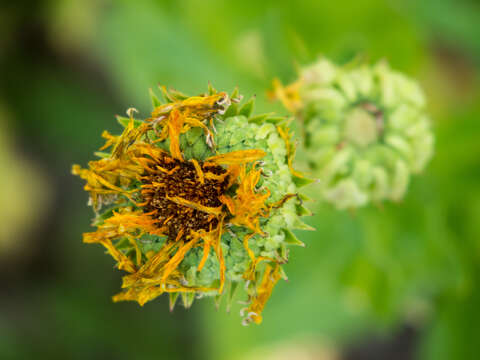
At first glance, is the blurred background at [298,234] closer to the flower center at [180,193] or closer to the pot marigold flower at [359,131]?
the pot marigold flower at [359,131]

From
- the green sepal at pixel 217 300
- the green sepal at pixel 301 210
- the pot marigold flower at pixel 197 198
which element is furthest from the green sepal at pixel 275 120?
the green sepal at pixel 217 300

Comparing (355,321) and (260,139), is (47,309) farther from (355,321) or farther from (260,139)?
(260,139)

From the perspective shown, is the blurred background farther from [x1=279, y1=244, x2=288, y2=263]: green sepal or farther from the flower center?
the flower center

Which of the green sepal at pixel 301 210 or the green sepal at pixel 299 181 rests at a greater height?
the green sepal at pixel 299 181

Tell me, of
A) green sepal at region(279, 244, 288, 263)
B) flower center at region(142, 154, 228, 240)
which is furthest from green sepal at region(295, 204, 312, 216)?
flower center at region(142, 154, 228, 240)

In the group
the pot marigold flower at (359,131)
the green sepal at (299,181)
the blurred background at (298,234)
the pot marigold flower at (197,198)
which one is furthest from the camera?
the blurred background at (298,234)

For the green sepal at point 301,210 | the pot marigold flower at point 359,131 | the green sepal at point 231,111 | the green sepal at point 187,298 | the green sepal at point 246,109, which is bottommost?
the green sepal at point 187,298

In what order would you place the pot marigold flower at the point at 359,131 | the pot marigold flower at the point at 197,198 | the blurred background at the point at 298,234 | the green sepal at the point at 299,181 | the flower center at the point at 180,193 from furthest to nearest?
the blurred background at the point at 298,234 → the pot marigold flower at the point at 359,131 → the green sepal at the point at 299,181 → the flower center at the point at 180,193 → the pot marigold flower at the point at 197,198
